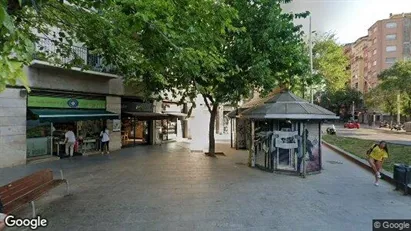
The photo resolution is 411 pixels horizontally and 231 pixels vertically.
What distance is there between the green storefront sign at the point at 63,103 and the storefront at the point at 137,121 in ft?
9.08

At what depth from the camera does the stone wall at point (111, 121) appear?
1850 centimetres

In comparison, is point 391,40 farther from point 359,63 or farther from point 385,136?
point 385,136

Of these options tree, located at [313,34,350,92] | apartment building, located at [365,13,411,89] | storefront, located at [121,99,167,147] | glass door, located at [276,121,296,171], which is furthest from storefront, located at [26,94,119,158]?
apartment building, located at [365,13,411,89]

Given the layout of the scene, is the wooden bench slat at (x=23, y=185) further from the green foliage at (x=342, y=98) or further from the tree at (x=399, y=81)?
the green foliage at (x=342, y=98)

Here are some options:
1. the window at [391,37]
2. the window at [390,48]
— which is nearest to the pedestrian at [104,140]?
the window at [390,48]

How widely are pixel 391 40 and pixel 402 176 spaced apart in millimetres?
73836

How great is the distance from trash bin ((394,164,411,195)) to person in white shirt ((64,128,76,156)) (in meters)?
13.8

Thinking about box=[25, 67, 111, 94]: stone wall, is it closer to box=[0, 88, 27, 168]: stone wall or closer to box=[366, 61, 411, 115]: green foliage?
box=[0, 88, 27, 168]: stone wall

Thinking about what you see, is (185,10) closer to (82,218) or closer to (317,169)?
(82,218)

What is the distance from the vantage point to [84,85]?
1661cm

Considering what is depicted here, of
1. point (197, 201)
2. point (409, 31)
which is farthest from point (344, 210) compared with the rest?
point (409, 31)

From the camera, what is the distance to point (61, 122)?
1570 centimetres

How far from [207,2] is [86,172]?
7.89 m

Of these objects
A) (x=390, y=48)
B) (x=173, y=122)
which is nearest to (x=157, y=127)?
(x=173, y=122)
